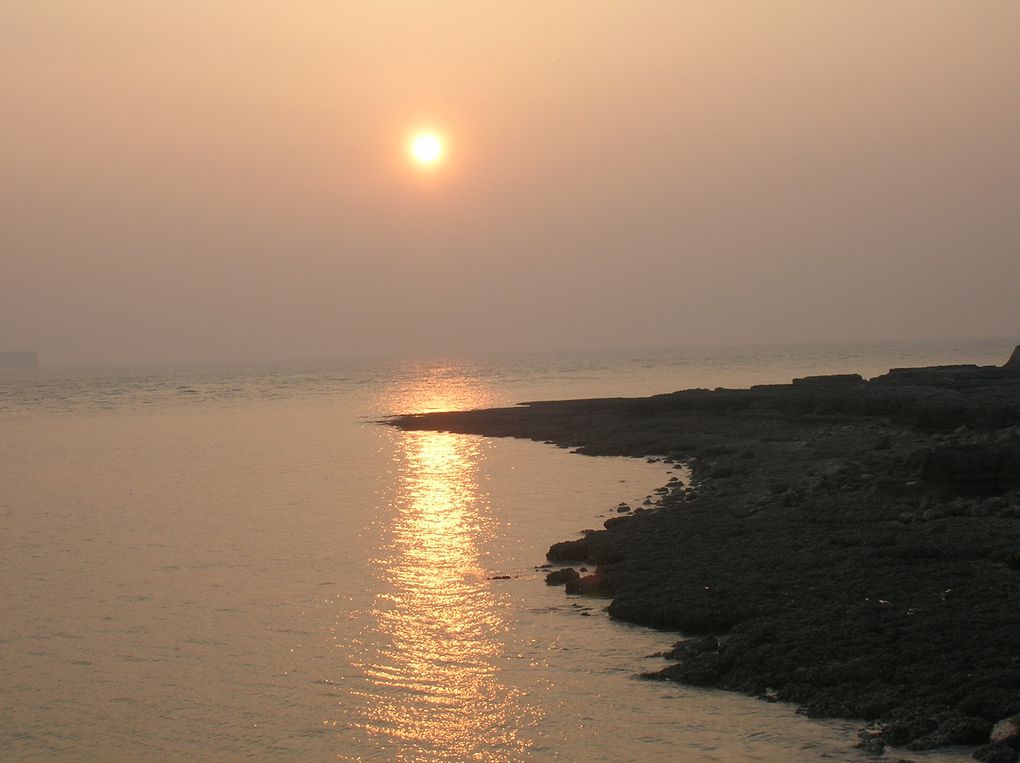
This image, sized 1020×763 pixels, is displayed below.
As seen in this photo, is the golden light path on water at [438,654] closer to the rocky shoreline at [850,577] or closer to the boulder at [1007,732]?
the rocky shoreline at [850,577]

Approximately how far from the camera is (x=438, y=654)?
574 inches

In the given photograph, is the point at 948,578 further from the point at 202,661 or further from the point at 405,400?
the point at 405,400

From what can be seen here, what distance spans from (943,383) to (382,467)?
1146 inches

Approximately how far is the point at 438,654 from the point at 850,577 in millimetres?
6189

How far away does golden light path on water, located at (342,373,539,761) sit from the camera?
1155 cm

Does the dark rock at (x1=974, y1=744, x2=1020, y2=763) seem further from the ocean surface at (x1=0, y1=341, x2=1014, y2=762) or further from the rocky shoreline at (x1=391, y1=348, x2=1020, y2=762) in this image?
the ocean surface at (x1=0, y1=341, x2=1014, y2=762)

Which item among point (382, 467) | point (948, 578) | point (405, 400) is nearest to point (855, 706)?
point (948, 578)

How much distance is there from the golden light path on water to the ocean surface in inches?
1.7

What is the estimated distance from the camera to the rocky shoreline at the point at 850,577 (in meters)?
11.4

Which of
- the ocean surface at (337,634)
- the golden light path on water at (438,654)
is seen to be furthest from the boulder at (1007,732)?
the golden light path on water at (438,654)

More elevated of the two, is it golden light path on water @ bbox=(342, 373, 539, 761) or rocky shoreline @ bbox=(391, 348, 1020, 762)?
rocky shoreline @ bbox=(391, 348, 1020, 762)

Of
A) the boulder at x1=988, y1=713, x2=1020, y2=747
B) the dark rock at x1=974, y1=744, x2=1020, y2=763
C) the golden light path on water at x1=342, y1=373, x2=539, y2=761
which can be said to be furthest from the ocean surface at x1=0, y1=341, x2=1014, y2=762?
the boulder at x1=988, y1=713, x2=1020, y2=747

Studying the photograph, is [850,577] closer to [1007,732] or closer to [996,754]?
[1007,732]

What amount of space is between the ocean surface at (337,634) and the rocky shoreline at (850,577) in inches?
18.8
